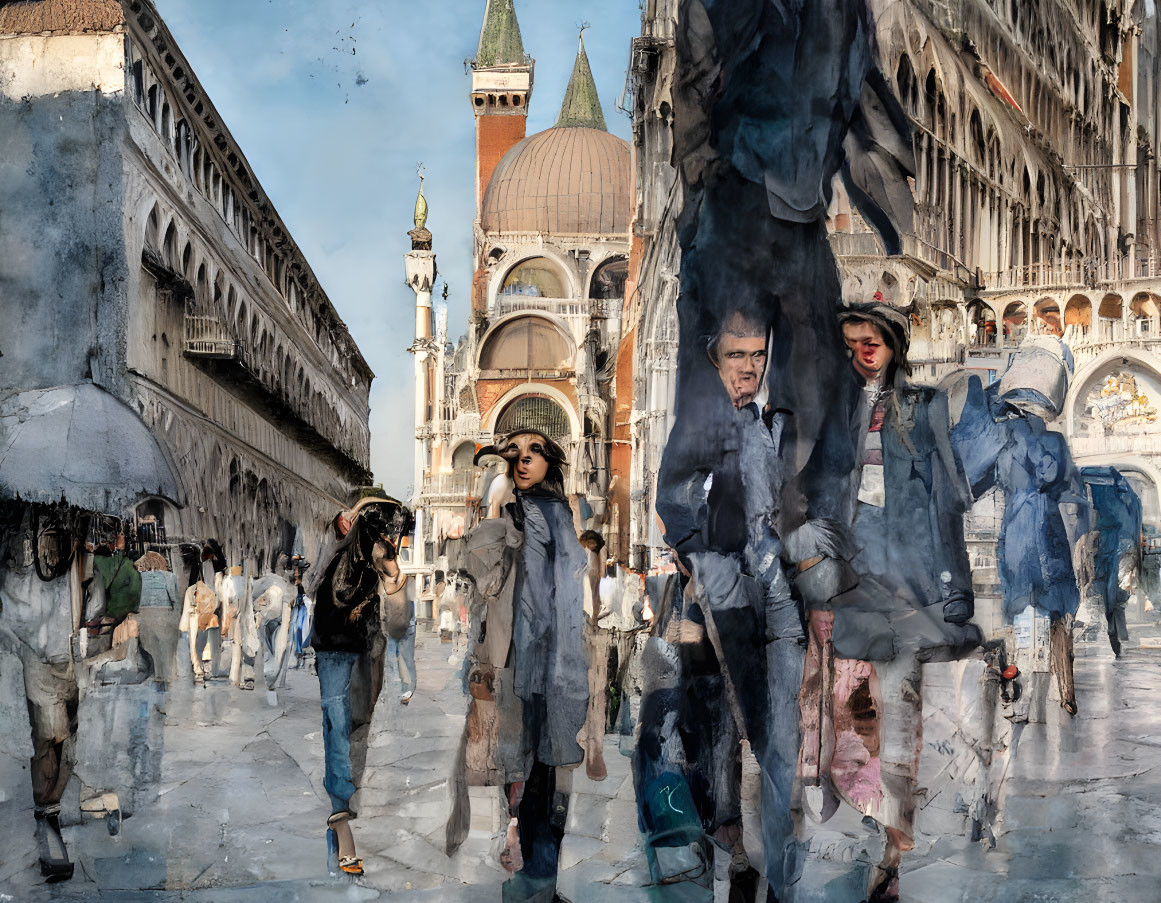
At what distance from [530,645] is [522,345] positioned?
1362 inches

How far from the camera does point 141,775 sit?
7051mm

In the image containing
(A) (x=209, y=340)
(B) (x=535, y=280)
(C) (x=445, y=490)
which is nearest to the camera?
(A) (x=209, y=340)

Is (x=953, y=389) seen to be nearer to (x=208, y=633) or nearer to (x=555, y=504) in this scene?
(x=555, y=504)

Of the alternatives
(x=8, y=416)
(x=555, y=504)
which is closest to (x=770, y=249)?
(x=555, y=504)

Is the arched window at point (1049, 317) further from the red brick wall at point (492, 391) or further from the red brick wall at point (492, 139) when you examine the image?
the red brick wall at point (492, 139)

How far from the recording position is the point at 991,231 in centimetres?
716

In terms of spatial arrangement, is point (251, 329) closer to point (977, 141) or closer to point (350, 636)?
point (977, 141)

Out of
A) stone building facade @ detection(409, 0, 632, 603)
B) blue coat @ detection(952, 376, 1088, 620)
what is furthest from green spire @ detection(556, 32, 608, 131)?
blue coat @ detection(952, 376, 1088, 620)

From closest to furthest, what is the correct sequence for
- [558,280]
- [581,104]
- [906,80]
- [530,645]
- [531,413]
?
[530,645] < [906,80] < [531,413] < [558,280] < [581,104]

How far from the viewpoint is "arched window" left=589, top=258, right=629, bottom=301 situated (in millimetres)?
41094

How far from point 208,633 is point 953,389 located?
10112mm

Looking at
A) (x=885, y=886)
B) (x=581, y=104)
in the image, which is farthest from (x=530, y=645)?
(x=581, y=104)

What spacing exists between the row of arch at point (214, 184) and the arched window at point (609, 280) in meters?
11.1

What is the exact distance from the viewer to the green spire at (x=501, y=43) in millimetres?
49062
